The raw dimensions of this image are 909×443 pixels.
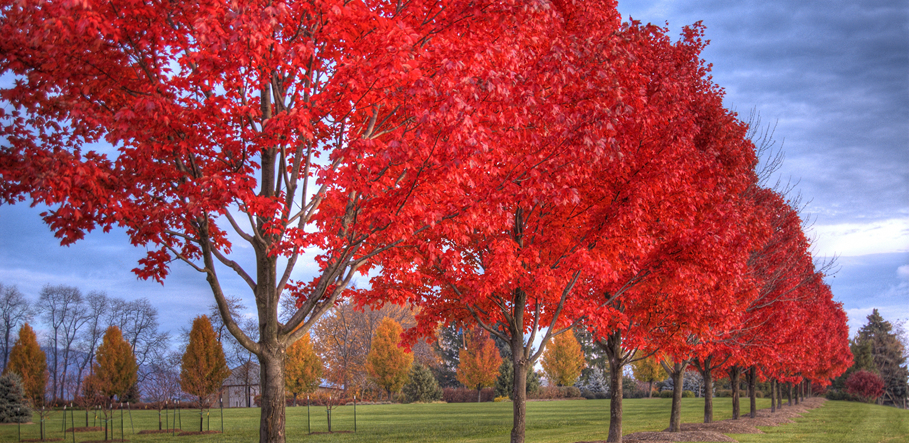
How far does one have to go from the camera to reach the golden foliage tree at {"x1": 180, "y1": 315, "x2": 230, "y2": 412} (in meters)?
31.3

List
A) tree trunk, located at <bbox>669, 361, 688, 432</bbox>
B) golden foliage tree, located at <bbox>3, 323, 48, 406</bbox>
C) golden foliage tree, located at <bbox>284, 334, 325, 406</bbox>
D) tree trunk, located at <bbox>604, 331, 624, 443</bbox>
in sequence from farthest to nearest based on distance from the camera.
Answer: golden foliage tree, located at <bbox>284, 334, 325, 406</bbox>
golden foliage tree, located at <bbox>3, 323, 48, 406</bbox>
tree trunk, located at <bbox>669, 361, 688, 432</bbox>
tree trunk, located at <bbox>604, 331, 624, 443</bbox>

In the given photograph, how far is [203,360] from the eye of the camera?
103 feet

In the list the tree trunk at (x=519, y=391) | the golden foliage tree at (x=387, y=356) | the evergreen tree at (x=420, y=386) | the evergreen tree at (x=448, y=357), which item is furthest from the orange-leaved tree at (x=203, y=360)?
the evergreen tree at (x=448, y=357)

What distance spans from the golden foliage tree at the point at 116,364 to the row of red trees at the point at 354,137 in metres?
35.4

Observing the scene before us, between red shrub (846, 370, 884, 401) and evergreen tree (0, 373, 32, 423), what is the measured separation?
234 feet

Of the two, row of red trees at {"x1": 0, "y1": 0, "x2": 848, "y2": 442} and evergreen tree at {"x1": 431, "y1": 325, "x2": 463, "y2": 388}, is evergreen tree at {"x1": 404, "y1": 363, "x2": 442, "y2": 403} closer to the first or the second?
evergreen tree at {"x1": 431, "y1": 325, "x2": 463, "y2": 388}

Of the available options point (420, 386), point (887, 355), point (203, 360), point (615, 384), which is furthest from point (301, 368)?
point (887, 355)

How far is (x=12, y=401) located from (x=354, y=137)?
108 feet

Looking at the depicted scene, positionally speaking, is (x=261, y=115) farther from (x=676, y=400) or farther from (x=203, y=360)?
(x=203, y=360)

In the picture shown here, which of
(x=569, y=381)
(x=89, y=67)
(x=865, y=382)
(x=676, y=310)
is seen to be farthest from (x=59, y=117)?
(x=865, y=382)

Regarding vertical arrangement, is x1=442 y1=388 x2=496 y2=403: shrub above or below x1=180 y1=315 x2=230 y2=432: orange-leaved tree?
below

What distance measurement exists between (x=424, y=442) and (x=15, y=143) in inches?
633

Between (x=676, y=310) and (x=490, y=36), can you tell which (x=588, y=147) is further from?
(x=676, y=310)

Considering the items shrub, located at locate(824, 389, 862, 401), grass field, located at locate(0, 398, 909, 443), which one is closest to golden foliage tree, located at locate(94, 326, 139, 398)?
grass field, located at locate(0, 398, 909, 443)
